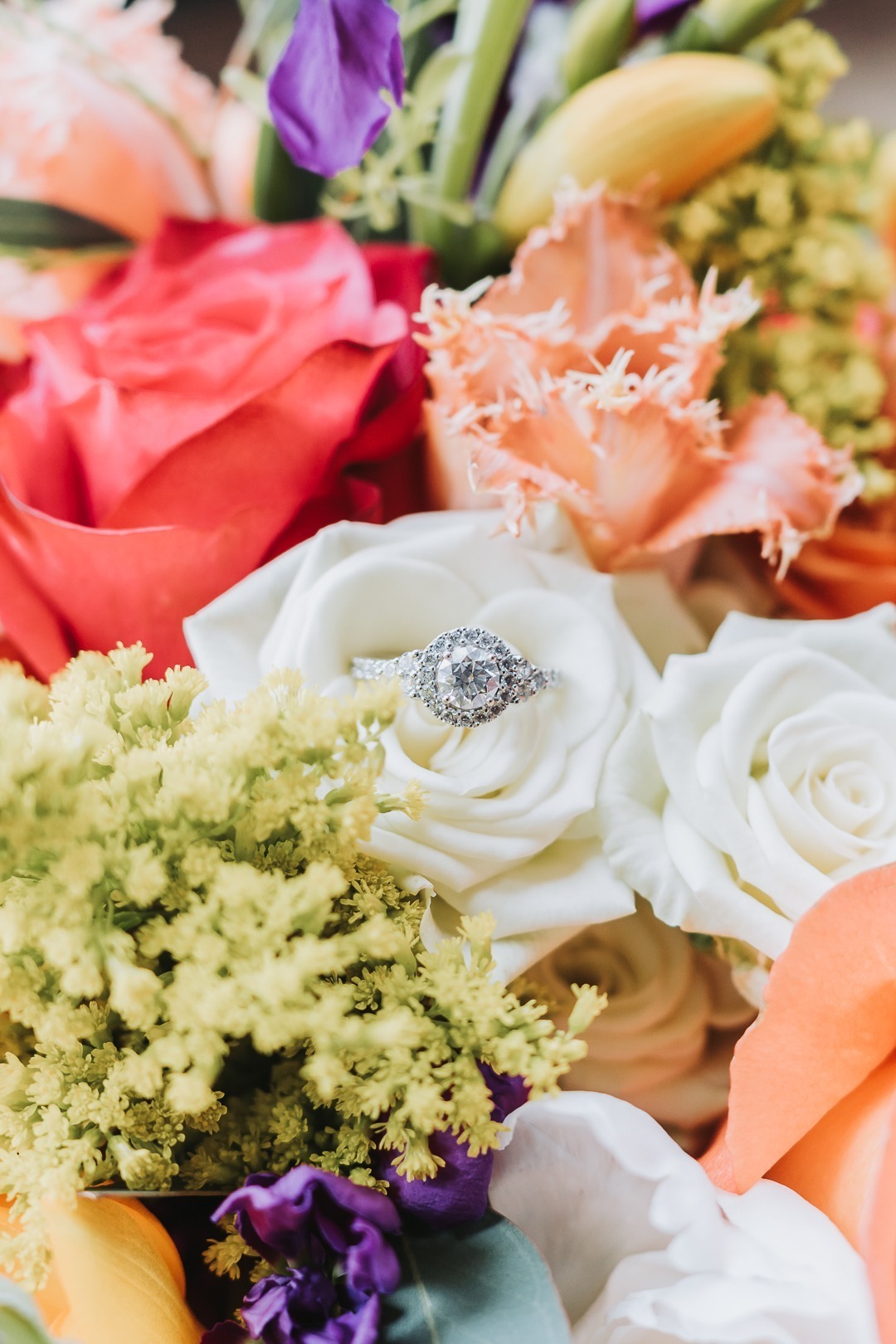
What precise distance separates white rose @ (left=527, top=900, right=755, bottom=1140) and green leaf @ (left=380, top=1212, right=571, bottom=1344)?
15cm

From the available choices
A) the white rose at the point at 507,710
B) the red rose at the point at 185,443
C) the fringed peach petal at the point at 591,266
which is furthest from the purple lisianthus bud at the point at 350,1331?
the fringed peach petal at the point at 591,266

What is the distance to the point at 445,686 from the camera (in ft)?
1.50

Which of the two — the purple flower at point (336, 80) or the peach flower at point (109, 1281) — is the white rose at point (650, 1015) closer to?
the peach flower at point (109, 1281)

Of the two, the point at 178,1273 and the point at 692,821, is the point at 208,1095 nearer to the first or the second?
the point at 178,1273

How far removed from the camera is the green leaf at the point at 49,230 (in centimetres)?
66

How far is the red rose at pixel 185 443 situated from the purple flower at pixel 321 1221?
10.9 inches

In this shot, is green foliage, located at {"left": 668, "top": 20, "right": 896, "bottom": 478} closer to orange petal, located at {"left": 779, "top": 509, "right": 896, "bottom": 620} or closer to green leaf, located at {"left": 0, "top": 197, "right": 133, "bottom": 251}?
orange petal, located at {"left": 779, "top": 509, "right": 896, "bottom": 620}

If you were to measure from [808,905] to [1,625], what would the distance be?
424mm

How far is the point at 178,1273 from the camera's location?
41cm

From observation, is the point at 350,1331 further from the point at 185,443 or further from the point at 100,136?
the point at 100,136

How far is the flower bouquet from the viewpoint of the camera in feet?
1.17

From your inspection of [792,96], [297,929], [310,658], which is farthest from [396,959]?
[792,96]

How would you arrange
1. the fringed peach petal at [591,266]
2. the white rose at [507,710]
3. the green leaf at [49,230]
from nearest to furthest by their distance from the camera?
1. the white rose at [507,710]
2. the fringed peach petal at [591,266]
3. the green leaf at [49,230]

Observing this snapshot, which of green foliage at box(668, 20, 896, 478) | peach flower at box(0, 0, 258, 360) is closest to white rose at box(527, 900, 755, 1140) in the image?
green foliage at box(668, 20, 896, 478)
